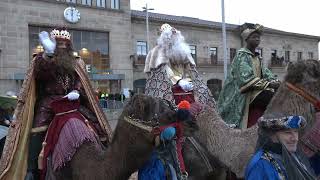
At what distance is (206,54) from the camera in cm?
4088

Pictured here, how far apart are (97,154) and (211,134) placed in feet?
4.38

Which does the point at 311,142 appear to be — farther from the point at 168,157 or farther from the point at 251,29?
the point at 251,29

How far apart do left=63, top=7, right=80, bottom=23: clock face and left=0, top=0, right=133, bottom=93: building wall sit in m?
0.29

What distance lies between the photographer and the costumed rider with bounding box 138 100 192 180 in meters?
3.78

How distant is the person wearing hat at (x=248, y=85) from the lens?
5.61 meters

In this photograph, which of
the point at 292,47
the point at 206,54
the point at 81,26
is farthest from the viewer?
the point at 292,47

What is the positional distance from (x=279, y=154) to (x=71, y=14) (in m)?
30.7

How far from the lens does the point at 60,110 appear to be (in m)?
5.03

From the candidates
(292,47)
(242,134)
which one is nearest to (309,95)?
(242,134)

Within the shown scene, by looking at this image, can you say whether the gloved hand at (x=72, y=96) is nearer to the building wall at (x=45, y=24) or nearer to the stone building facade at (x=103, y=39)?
the stone building facade at (x=103, y=39)

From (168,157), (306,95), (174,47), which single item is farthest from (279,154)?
(174,47)

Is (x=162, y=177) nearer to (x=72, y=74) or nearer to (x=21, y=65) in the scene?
(x=72, y=74)

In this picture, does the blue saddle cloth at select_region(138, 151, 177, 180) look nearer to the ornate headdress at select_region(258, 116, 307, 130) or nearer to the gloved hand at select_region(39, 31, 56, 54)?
the ornate headdress at select_region(258, 116, 307, 130)

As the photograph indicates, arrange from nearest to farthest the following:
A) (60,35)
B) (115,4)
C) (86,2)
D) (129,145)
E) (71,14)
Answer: (129,145) → (60,35) → (71,14) → (86,2) → (115,4)
